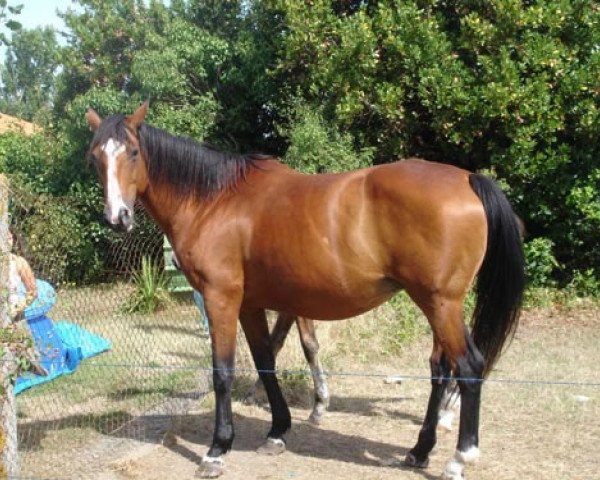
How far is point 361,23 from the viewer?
9.84 metres

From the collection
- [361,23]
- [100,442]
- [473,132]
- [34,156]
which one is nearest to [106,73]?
[34,156]

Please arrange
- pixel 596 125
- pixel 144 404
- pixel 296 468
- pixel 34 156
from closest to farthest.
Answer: pixel 296 468 → pixel 144 404 → pixel 596 125 → pixel 34 156

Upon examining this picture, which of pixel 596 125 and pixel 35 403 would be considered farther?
pixel 596 125

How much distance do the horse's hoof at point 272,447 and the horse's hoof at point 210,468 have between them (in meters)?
0.41

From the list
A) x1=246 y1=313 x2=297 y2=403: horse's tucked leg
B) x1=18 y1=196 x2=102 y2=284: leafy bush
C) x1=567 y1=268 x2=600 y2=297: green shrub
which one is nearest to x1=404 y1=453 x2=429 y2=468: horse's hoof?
x1=246 y1=313 x2=297 y2=403: horse's tucked leg

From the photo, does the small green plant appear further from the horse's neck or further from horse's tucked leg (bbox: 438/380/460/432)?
horse's tucked leg (bbox: 438/380/460/432)

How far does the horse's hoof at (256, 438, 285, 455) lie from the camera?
508 centimetres

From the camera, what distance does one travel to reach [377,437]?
5391 millimetres

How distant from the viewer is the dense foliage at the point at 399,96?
9.68 meters

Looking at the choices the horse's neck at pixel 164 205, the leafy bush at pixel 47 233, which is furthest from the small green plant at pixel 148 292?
the horse's neck at pixel 164 205

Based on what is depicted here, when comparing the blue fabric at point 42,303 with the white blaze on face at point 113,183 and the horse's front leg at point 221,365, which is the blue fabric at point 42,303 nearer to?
the white blaze on face at point 113,183

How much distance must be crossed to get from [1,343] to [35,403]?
3.00 meters

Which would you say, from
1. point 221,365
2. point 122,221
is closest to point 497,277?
point 221,365

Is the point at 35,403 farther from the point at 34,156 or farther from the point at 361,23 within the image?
the point at 34,156
